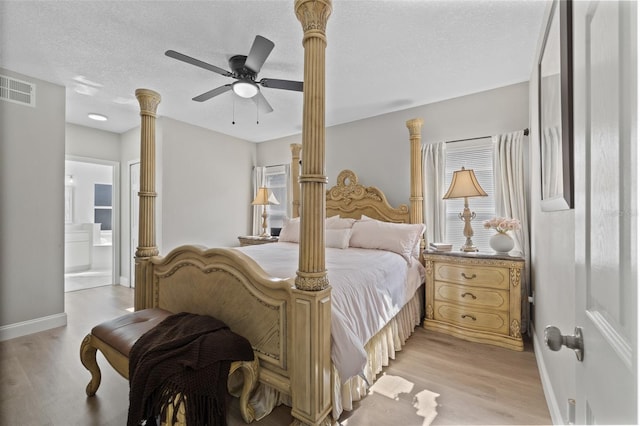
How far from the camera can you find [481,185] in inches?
134

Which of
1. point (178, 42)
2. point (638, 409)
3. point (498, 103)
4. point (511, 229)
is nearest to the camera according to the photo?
point (638, 409)

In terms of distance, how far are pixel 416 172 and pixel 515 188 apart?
1034 millimetres

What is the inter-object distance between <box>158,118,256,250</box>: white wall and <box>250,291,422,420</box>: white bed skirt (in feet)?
10.6

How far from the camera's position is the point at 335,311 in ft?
Answer: 5.63

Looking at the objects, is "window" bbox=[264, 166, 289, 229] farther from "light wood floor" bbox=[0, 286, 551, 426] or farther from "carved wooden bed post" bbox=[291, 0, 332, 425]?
"carved wooden bed post" bbox=[291, 0, 332, 425]

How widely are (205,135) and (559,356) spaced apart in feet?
16.6

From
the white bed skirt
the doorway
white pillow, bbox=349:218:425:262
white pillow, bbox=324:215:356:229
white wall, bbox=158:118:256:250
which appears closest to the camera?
the white bed skirt

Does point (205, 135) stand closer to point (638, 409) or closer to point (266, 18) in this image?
point (266, 18)

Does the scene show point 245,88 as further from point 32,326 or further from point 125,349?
point 32,326

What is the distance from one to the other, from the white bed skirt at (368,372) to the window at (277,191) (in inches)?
118

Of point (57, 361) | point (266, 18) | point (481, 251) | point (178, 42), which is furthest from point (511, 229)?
point (57, 361)

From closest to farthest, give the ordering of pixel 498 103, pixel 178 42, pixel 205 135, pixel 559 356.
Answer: pixel 559 356
pixel 178 42
pixel 498 103
pixel 205 135

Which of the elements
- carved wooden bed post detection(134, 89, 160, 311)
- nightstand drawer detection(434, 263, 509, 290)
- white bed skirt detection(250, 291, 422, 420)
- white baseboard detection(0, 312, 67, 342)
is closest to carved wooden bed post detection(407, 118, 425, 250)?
nightstand drawer detection(434, 263, 509, 290)

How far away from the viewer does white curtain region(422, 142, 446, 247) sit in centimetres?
359
